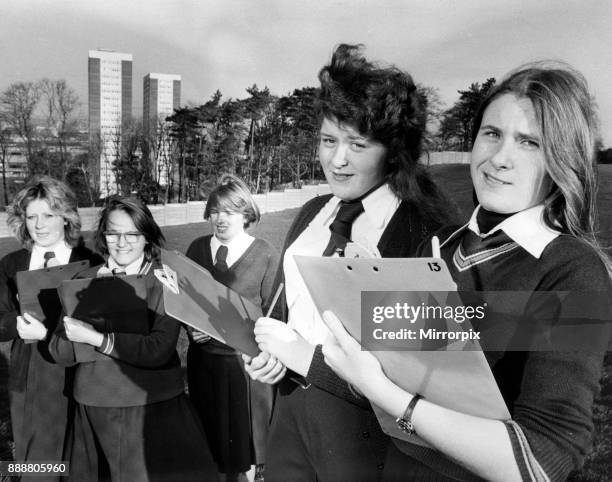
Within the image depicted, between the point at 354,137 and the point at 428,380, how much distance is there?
538 millimetres

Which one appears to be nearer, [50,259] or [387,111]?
[387,111]

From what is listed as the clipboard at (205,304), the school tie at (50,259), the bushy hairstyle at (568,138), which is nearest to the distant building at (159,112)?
the school tie at (50,259)

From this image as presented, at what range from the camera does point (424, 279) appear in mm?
619

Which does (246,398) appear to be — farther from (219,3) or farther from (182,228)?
(219,3)

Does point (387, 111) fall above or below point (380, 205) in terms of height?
above

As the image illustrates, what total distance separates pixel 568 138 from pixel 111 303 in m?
1.25

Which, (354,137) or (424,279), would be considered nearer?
(424,279)

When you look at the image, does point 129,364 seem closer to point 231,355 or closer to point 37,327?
point 37,327

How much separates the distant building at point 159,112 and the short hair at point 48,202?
13.2 inches

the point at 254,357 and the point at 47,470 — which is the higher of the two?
the point at 254,357

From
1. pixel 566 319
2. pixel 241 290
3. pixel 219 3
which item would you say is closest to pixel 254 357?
pixel 566 319

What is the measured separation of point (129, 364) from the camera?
4.86 feet

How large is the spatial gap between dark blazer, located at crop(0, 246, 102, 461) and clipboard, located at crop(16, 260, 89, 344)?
6 centimetres

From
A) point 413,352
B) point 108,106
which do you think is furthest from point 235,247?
point 413,352
